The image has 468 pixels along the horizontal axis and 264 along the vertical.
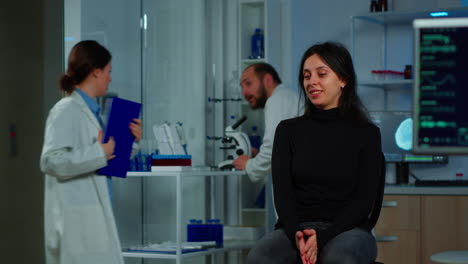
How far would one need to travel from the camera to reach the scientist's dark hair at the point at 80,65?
2773 millimetres

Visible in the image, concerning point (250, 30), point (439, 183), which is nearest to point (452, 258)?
point (439, 183)

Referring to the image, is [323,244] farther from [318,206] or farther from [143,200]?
[143,200]

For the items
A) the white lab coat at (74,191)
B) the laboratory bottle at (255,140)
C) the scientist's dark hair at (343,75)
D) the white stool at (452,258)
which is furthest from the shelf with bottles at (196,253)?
the white stool at (452,258)

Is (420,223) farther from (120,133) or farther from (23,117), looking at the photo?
(23,117)

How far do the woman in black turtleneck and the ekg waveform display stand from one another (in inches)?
30.2

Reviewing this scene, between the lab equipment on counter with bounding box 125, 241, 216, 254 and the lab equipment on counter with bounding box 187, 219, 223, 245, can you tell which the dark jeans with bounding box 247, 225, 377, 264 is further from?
the lab equipment on counter with bounding box 187, 219, 223, 245

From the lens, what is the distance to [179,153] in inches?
166

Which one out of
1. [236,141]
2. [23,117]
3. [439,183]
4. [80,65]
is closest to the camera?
[80,65]

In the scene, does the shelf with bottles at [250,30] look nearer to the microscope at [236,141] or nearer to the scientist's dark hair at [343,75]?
the microscope at [236,141]

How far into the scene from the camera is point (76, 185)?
266cm

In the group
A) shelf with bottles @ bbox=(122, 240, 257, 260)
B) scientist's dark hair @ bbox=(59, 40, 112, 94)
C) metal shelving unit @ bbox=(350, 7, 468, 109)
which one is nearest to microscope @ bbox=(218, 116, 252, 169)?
shelf with bottles @ bbox=(122, 240, 257, 260)

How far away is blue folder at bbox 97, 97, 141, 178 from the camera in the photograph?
276 centimetres

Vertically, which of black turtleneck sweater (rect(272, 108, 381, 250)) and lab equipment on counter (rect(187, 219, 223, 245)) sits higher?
black turtleneck sweater (rect(272, 108, 381, 250))

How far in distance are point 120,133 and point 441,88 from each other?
1458 millimetres
